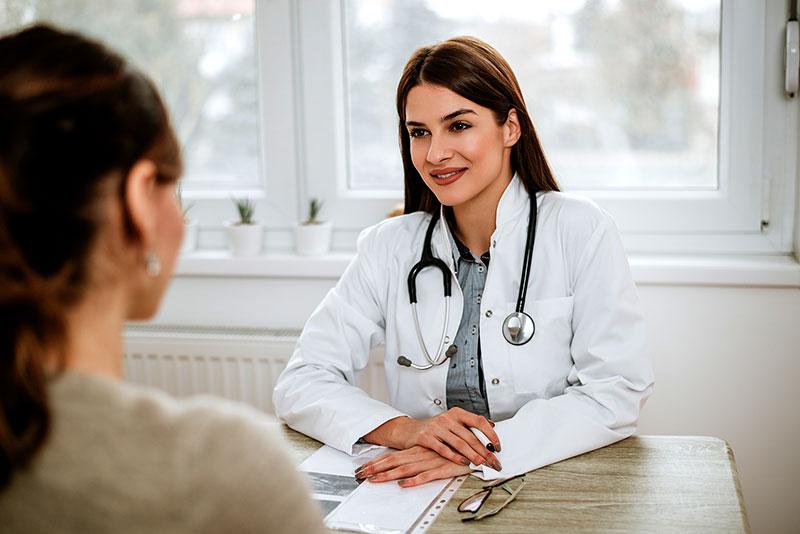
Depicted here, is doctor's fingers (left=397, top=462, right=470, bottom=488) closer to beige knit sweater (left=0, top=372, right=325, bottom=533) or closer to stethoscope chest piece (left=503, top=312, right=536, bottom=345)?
stethoscope chest piece (left=503, top=312, right=536, bottom=345)

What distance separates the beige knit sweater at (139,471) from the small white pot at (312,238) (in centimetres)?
182

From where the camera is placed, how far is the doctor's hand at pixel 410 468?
4.64 ft

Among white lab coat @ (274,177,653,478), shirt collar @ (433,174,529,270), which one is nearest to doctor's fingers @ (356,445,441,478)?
white lab coat @ (274,177,653,478)

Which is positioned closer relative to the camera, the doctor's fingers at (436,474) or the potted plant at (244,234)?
the doctor's fingers at (436,474)

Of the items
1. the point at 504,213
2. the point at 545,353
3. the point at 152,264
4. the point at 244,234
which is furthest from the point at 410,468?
the point at 244,234

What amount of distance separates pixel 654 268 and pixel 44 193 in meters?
1.80

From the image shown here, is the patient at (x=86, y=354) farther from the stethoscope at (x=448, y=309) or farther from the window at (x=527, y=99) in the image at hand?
the window at (x=527, y=99)

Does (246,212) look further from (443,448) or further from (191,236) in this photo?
(443,448)

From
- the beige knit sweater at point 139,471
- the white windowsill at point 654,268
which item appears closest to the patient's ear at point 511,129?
the white windowsill at point 654,268

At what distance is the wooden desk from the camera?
1219 mm

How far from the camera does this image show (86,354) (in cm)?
74

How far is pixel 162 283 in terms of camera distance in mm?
833

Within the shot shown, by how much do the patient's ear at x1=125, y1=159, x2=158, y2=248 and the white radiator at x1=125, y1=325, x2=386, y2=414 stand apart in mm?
1674

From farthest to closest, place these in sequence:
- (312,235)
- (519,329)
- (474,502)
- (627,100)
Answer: (312,235) < (627,100) < (519,329) < (474,502)
